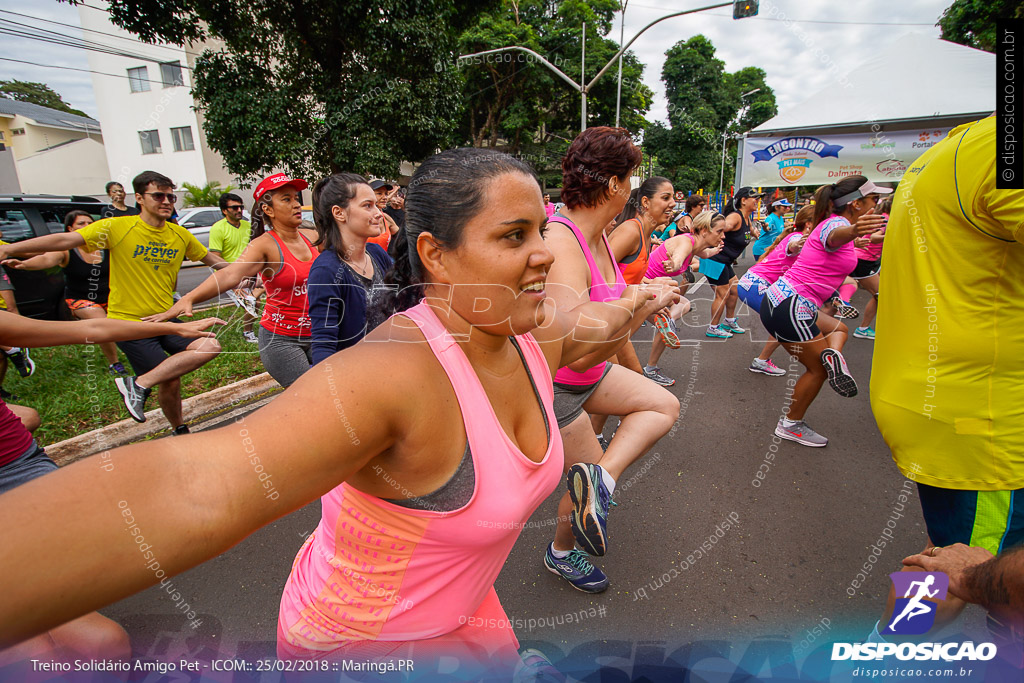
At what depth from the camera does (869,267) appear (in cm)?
559

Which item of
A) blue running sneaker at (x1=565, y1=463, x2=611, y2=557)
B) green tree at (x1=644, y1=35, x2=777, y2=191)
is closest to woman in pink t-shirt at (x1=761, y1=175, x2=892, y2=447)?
blue running sneaker at (x1=565, y1=463, x2=611, y2=557)

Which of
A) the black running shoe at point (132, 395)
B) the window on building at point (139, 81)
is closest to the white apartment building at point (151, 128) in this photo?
the window on building at point (139, 81)

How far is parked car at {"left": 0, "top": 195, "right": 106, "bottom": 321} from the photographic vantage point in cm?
660

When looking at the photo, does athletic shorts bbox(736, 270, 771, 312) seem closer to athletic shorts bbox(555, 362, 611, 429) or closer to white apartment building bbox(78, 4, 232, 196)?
athletic shorts bbox(555, 362, 611, 429)

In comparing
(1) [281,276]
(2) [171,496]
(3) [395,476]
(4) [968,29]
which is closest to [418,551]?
(3) [395,476]

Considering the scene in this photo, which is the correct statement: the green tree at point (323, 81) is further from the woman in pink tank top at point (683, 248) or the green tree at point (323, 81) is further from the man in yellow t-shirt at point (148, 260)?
the woman in pink tank top at point (683, 248)

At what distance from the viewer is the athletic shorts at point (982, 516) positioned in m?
1.54

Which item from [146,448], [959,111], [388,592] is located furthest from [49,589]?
[959,111]

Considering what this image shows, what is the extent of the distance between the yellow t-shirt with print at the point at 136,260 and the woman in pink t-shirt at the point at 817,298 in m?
5.11

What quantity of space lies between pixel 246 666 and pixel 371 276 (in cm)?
213

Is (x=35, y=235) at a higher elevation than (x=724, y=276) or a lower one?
higher

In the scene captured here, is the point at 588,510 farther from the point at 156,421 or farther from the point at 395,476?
the point at 156,421

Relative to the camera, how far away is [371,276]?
10.5 feet

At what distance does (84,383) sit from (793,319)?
6923 mm
